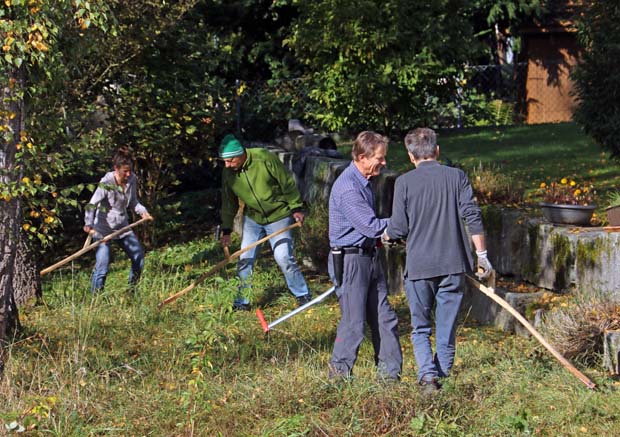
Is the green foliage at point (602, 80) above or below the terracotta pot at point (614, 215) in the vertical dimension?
above

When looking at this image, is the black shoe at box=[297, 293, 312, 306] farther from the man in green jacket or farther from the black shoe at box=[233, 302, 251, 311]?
the black shoe at box=[233, 302, 251, 311]

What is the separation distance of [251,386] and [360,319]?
82 cm

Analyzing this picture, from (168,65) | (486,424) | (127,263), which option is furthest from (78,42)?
(168,65)

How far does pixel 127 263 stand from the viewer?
12.3 meters

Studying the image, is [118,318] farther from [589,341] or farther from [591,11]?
[591,11]

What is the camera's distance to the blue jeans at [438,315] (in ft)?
19.8

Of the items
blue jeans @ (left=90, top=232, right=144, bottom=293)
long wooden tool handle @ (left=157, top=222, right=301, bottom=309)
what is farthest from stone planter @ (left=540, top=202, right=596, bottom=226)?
blue jeans @ (left=90, top=232, right=144, bottom=293)

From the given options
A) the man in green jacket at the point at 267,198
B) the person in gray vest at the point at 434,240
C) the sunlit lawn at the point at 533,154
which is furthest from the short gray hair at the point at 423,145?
the sunlit lawn at the point at 533,154

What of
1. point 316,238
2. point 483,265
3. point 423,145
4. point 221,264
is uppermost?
point 423,145

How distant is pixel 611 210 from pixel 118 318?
3.92m

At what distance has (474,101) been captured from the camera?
2291 cm

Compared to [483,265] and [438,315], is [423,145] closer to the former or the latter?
[483,265]

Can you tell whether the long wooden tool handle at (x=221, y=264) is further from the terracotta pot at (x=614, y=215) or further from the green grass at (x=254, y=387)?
the terracotta pot at (x=614, y=215)

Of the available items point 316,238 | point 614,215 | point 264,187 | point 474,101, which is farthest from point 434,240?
point 474,101
